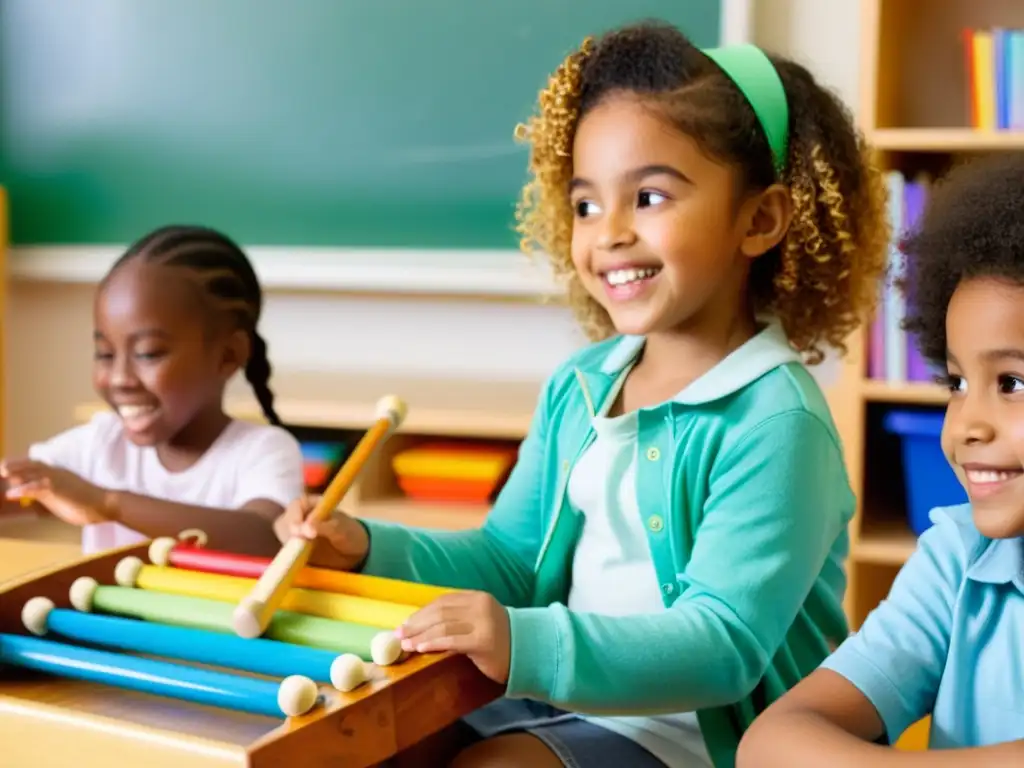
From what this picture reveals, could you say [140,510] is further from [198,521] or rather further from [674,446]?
[674,446]

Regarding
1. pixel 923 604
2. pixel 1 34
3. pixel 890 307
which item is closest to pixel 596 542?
pixel 923 604

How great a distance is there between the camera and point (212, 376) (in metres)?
1.35

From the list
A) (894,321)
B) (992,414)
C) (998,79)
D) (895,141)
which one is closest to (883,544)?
(894,321)

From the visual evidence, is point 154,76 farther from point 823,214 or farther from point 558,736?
point 558,736

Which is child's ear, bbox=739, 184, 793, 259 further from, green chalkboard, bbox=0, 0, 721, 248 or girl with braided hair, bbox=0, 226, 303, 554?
green chalkboard, bbox=0, 0, 721, 248

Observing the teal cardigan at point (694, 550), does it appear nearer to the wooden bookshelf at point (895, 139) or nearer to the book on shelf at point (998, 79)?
the wooden bookshelf at point (895, 139)

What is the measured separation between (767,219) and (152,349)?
0.66 metres

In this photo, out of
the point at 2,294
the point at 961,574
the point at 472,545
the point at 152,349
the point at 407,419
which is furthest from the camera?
the point at 2,294

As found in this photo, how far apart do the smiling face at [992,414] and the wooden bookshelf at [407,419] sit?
122cm

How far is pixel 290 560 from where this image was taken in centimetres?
90

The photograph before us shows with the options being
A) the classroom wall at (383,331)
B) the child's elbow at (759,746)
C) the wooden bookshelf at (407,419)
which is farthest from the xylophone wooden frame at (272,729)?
the classroom wall at (383,331)

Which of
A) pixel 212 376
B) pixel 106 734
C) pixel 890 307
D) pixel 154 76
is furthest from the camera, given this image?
pixel 154 76

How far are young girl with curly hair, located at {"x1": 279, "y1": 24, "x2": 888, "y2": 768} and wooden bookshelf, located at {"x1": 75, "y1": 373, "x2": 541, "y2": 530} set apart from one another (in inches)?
28.8

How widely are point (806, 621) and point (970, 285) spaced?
0.38 m
